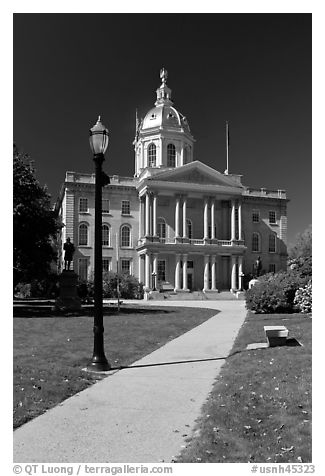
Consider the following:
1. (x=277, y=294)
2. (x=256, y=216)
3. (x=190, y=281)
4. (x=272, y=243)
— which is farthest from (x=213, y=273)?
(x=277, y=294)

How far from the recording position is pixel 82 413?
5.55 meters

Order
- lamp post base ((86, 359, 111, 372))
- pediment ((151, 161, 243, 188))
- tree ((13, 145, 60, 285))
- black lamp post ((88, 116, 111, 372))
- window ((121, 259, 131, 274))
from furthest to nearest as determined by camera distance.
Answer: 1. window ((121, 259, 131, 274))
2. pediment ((151, 161, 243, 188))
3. tree ((13, 145, 60, 285))
4. black lamp post ((88, 116, 111, 372))
5. lamp post base ((86, 359, 111, 372))

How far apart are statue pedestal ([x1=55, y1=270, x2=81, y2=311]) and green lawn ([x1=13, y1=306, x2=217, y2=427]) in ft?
19.5

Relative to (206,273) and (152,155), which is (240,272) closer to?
(206,273)

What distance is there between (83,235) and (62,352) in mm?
42923

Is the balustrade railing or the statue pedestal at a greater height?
the balustrade railing

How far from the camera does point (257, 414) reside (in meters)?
5.57

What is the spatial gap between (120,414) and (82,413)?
0.45m

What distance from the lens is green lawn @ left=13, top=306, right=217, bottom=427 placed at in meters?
6.38

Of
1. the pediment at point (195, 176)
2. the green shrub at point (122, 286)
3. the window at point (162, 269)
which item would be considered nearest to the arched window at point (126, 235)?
the window at point (162, 269)

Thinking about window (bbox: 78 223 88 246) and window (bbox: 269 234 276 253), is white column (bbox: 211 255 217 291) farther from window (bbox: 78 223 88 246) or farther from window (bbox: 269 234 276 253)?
window (bbox: 78 223 88 246)

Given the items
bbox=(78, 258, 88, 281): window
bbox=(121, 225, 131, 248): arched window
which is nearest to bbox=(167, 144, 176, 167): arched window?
bbox=(121, 225, 131, 248): arched window
